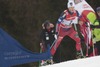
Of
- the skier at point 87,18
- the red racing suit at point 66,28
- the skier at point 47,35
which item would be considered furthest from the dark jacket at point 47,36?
the skier at point 87,18

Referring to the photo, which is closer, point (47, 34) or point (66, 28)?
point (47, 34)

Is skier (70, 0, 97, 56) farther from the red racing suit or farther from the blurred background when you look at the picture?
the blurred background

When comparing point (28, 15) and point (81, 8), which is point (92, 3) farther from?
point (28, 15)

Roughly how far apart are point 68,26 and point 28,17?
1.12 meters

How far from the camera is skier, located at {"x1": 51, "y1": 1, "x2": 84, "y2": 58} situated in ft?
24.4

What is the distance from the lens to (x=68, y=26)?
301 inches

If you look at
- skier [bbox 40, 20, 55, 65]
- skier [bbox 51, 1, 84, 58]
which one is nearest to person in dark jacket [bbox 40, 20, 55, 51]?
skier [bbox 40, 20, 55, 65]

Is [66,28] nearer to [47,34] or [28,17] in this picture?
[47,34]

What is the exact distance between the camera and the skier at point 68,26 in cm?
743

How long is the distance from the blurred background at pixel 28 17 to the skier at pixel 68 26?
16 centimetres

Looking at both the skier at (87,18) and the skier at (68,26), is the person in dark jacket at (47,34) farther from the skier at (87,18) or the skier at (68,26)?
the skier at (87,18)

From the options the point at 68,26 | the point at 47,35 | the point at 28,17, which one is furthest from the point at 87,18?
the point at 28,17

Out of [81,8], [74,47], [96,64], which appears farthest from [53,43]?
[96,64]

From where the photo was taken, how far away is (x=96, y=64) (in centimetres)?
273
